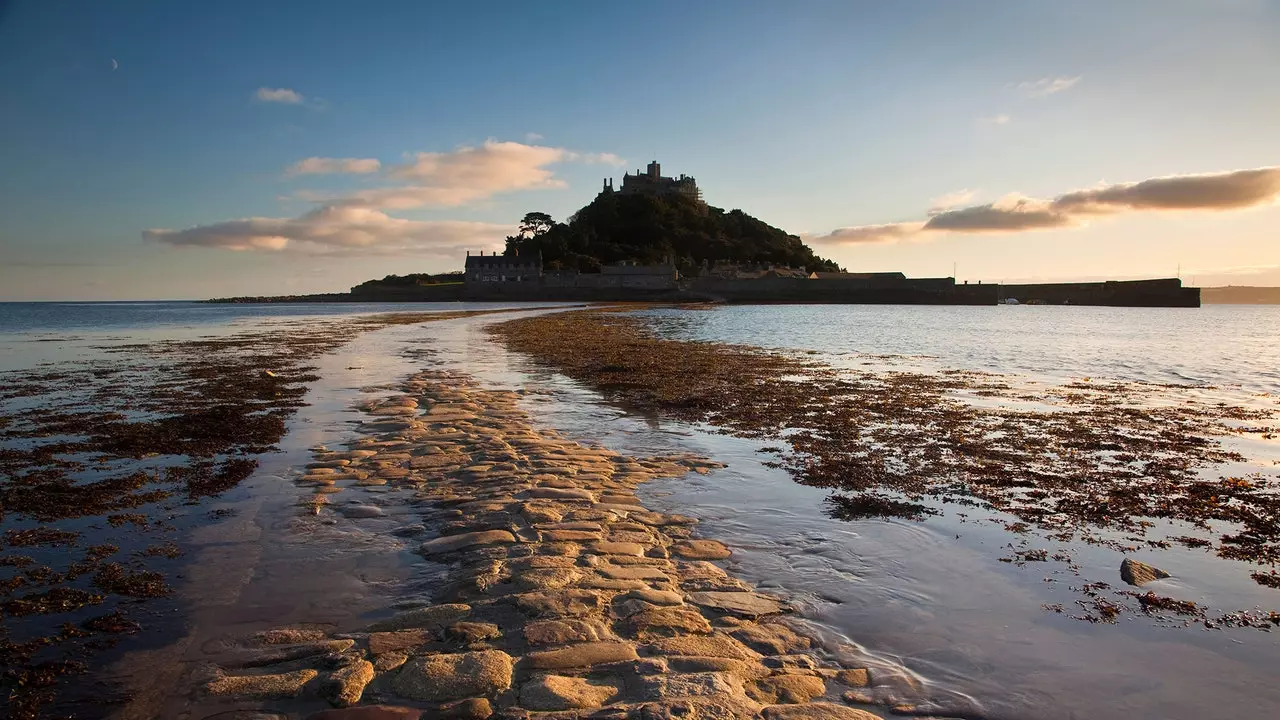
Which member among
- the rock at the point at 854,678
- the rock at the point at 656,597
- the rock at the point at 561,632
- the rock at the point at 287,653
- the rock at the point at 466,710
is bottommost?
the rock at the point at 854,678

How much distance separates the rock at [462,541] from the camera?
564 centimetres

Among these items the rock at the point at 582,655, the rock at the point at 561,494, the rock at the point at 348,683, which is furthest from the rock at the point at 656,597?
the rock at the point at 561,494

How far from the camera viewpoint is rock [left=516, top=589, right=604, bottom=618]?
4.43 m

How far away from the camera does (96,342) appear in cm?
3406

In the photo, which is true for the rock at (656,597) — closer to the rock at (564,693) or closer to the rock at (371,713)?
the rock at (564,693)

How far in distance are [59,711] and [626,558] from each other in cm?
344

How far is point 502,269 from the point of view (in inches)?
5802

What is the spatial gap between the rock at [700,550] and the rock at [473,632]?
6.07 ft

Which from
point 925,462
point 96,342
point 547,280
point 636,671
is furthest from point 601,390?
point 547,280

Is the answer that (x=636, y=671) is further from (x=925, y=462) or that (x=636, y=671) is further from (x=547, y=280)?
(x=547, y=280)

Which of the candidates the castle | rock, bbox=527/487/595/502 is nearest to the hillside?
the castle

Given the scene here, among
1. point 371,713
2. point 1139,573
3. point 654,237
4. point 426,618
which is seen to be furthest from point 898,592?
point 654,237

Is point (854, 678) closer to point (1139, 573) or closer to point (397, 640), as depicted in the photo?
point (397, 640)

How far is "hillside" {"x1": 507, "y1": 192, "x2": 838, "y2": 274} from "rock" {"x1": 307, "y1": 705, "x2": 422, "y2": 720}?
147179mm
